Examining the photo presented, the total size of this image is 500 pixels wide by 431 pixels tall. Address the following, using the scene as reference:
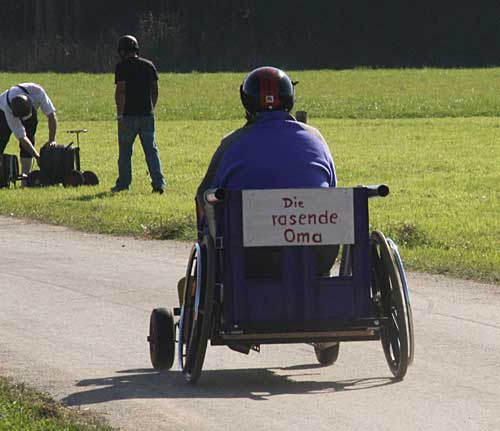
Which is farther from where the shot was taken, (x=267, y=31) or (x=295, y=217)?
(x=267, y=31)

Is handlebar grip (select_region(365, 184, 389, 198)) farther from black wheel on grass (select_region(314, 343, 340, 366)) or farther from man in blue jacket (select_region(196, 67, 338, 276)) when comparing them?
black wheel on grass (select_region(314, 343, 340, 366))

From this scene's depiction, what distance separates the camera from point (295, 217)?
279 inches

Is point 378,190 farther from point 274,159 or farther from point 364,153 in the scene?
point 364,153

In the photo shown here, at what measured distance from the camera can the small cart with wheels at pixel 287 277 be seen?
707 cm

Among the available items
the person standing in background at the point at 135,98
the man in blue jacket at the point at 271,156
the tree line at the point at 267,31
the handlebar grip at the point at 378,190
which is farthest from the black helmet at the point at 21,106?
the tree line at the point at 267,31

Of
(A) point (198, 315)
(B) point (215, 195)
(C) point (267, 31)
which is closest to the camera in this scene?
(B) point (215, 195)

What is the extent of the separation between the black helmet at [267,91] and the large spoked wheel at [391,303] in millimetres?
812

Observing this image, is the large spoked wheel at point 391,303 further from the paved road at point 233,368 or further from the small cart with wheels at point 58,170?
the small cart with wheels at point 58,170

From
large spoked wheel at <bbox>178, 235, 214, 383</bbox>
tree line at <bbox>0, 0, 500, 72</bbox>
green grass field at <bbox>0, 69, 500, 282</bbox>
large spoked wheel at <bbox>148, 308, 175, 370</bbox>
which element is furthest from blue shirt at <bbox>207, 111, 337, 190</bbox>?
tree line at <bbox>0, 0, 500, 72</bbox>

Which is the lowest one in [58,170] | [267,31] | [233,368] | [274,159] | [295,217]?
[267,31]

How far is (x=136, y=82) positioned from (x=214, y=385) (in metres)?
10.0

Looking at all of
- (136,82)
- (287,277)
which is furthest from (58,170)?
(287,277)

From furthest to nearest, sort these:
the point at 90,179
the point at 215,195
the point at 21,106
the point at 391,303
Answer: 1. the point at 90,179
2. the point at 21,106
3. the point at 391,303
4. the point at 215,195

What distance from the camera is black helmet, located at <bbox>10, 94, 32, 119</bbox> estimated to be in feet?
57.7
